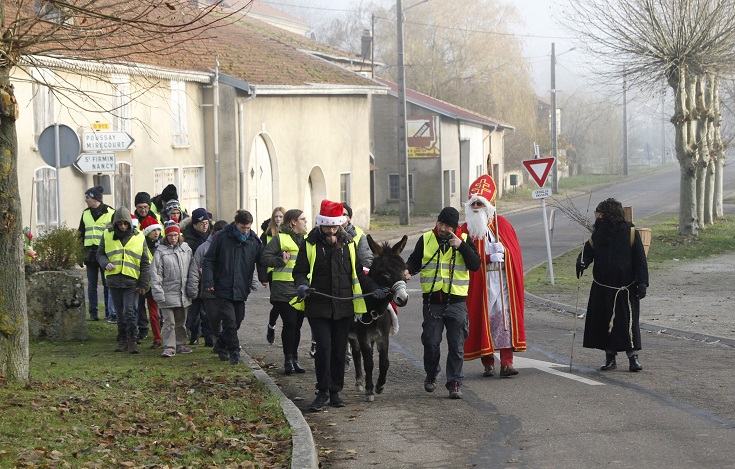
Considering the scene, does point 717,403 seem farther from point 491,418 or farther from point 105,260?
point 105,260

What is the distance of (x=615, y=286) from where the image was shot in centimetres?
1170

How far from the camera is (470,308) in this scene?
1152cm

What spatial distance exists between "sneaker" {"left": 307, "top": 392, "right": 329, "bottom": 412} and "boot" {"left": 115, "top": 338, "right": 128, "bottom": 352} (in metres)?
4.28

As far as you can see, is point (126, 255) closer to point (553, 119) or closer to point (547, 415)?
point (547, 415)

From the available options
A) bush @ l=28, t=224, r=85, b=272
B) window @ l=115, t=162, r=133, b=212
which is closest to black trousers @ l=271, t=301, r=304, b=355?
bush @ l=28, t=224, r=85, b=272

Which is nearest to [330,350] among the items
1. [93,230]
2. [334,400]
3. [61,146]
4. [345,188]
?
[334,400]

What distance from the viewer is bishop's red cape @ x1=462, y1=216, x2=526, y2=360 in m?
11.4

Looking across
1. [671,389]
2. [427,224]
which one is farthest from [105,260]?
[427,224]

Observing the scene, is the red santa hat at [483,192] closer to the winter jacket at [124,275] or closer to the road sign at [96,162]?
the winter jacket at [124,275]

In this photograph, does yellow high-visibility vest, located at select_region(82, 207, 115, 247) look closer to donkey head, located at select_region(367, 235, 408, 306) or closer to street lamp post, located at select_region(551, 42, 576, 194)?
donkey head, located at select_region(367, 235, 408, 306)

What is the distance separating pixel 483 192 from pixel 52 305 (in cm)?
606

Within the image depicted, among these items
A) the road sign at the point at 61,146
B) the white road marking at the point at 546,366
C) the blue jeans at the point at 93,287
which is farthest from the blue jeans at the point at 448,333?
the road sign at the point at 61,146

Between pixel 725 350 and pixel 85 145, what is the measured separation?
1217 centimetres

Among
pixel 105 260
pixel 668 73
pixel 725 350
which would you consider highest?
pixel 668 73
